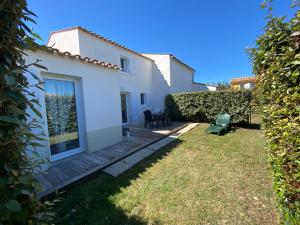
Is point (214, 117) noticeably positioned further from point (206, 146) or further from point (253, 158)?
point (253, 158)

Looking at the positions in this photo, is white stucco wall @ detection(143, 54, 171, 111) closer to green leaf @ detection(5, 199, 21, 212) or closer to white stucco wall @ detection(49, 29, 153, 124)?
white stucco wall @ detection(49, 29, 153, 124)

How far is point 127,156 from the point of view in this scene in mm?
5504

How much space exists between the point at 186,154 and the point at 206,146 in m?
1.29

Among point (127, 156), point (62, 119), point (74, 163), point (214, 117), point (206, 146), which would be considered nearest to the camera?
point (74, 163)

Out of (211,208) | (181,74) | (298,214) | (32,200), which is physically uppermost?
(181,74)

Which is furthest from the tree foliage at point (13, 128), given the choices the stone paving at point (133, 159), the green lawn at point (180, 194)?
the stone paving at point (133, 159)

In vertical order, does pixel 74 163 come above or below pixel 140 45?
below

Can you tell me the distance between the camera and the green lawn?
9.29ft

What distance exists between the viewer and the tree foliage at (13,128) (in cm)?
96

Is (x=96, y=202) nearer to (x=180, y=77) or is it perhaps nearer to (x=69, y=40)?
(x=69, y=40)

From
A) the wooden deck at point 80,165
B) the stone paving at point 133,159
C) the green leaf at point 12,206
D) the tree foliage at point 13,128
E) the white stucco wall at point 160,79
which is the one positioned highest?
the white stucco wall at point 160,79

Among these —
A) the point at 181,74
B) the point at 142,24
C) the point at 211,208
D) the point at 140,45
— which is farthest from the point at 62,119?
the point at 181,74

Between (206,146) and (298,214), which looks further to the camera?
(206,146)

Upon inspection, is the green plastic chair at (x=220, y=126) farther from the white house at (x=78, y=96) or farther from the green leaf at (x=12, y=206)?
the green leaf at (x=12, y=206)
